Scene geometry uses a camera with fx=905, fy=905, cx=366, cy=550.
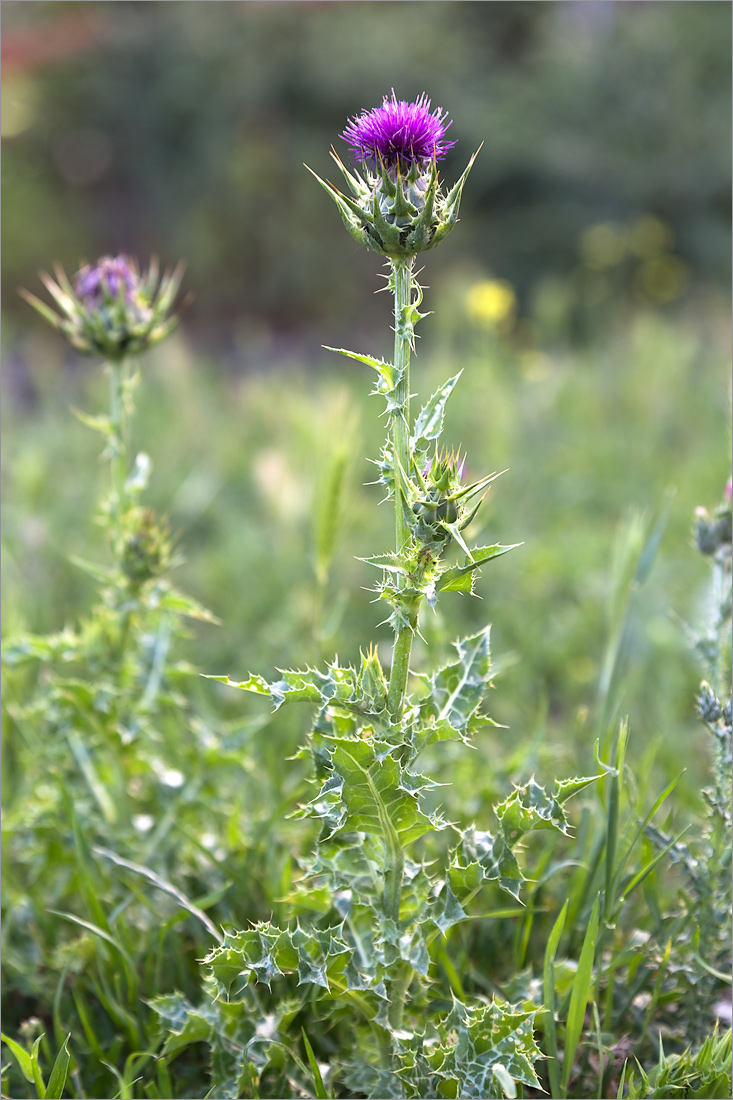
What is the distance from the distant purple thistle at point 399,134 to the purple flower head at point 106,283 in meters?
0.72

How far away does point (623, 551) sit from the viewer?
71.0 inches

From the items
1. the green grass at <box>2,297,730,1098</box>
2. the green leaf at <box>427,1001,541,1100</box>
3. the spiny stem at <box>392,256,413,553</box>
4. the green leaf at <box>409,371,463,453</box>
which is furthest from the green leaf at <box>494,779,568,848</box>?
the green leaf at <box>409,371,463,453</box>

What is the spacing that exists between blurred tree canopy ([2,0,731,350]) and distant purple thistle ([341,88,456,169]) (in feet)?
21.4

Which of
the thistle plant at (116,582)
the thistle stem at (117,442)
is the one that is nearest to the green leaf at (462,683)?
the thistle plant at (116,582)

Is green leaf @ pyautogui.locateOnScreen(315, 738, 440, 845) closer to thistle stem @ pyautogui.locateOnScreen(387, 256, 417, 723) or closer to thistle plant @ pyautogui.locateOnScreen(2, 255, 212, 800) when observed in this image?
thistle stem @ pyautogui.locateOnScreen(387, 256, 417, 723)

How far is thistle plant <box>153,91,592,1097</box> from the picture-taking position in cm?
116

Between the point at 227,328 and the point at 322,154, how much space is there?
1786 millimetres

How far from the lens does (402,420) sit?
120 centimetres

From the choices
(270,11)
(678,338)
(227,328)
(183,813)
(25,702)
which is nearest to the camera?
(183,813)

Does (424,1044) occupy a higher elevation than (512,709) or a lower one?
lower

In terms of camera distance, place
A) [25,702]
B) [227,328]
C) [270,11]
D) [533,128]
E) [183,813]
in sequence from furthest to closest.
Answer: [227,328] < [270,11] < [533,128] < [25,702] < [183,813]

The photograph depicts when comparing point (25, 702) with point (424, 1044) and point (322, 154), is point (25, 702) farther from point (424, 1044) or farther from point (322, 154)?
point (322, 154)

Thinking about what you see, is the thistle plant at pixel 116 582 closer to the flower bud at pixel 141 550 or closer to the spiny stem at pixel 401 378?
the flower bud at pixel 141 550

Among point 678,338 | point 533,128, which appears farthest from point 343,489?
point 533,128
